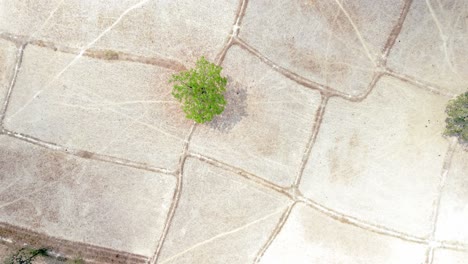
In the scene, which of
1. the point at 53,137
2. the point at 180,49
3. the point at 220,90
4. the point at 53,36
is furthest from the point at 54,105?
the point at 220,90

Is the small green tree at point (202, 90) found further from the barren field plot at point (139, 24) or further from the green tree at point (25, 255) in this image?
the green tree at point (25, 255)

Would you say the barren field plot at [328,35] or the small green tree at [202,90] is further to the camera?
the barren field plot at [328,35]

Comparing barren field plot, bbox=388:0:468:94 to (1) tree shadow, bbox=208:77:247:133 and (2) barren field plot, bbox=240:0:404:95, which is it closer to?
(2) barren field plot, bbox=240:0:404:95

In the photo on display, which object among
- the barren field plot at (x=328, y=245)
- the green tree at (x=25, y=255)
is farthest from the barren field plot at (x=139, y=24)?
the green tree at (x=25, y=255)

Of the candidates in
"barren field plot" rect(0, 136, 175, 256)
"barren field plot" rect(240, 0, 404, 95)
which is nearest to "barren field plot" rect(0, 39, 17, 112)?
"barren field plot" rect(0, 136, 175, 256)

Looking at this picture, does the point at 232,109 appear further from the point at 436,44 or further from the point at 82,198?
the point at 436,44

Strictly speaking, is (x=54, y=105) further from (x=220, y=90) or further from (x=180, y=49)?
(x=220, y=90)

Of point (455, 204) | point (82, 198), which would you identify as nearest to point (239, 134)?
point (82, 198)
